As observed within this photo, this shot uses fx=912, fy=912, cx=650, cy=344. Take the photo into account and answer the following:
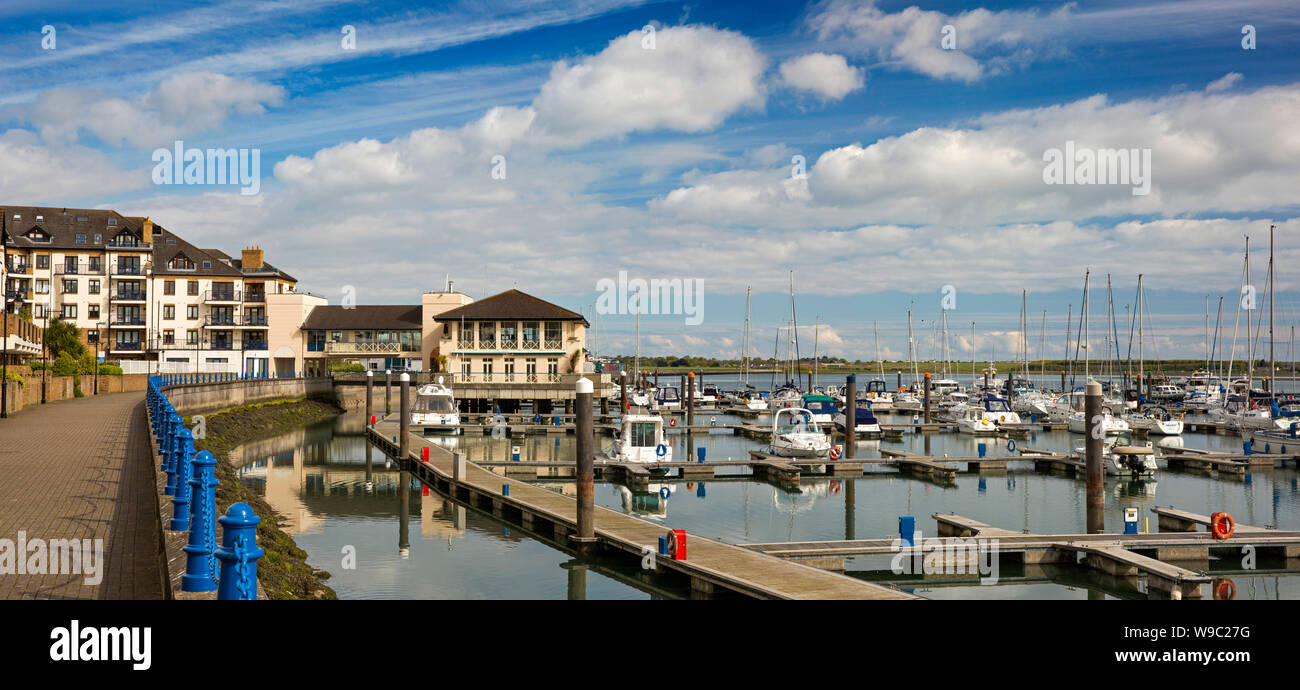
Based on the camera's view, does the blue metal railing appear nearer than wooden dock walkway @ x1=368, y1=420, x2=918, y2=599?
Yes

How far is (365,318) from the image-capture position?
297 feet

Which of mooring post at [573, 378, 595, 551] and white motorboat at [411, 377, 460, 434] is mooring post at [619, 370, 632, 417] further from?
mooring post at [573, 378, 595, 551]

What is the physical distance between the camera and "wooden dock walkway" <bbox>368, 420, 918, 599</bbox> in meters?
17.4

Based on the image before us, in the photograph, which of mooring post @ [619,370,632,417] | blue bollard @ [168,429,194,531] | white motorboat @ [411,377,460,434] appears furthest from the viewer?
mooring post @ [619,370,632,417]

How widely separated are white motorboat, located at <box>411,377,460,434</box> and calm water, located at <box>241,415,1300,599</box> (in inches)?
243

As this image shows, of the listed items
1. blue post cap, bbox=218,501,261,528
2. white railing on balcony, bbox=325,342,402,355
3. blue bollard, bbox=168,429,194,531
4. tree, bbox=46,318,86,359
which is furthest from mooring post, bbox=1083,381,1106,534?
white railing on balcony, bbox=325,342,402,355

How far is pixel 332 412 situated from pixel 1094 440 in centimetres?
6739

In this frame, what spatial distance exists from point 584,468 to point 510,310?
59.6 meters

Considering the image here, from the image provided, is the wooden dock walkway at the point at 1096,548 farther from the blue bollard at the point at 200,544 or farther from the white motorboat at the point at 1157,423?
the white motorboat at the point at 1157,423

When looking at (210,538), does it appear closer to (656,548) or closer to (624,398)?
(656,548)

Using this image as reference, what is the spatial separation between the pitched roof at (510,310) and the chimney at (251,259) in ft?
72.1

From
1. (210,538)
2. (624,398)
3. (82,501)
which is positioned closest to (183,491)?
(210,538)
